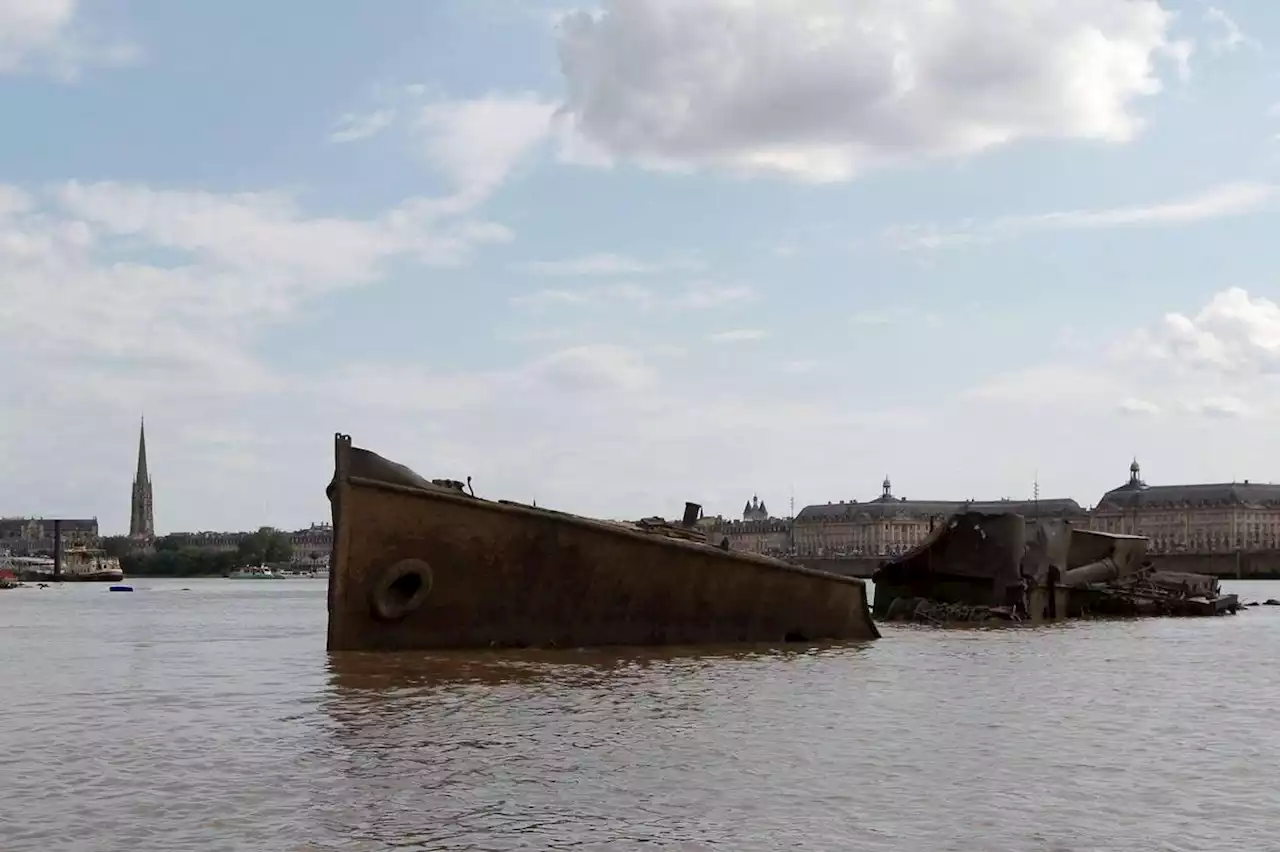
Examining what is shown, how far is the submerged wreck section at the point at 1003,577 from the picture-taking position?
98.5 ft

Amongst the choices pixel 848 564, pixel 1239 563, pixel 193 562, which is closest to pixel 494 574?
pixel 848 564

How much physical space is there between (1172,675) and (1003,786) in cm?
1062

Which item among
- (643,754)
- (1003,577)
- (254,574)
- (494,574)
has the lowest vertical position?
(254,574)

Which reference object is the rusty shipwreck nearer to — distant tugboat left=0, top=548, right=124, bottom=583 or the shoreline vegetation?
distant tugboat left=0, top=548, right=124, bottom=583

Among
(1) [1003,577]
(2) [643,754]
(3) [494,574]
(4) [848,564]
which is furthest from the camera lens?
(4) [848,564]

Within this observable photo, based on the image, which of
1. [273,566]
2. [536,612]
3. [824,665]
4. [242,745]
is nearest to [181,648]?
[536,612]

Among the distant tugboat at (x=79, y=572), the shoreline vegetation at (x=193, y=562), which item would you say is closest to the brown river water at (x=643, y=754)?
the distant tugboat at (x=79, y=572)

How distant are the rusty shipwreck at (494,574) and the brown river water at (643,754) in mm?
489

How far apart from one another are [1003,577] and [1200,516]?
160 m

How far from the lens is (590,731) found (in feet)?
41.5

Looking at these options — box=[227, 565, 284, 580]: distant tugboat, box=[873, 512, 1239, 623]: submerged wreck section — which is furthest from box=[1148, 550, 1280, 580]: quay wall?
box=[227, 565, 284, 580]: distant tugboat

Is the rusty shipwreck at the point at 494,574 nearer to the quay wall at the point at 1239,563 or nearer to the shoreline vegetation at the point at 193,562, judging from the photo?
the quay wall at the point at 1239,563

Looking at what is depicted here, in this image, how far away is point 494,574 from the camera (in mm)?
18250

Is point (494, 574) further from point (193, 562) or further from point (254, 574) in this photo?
point (193, 562)
